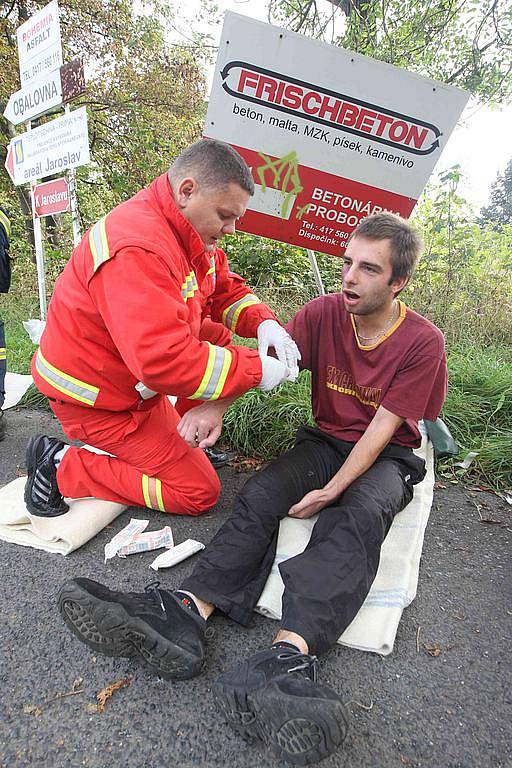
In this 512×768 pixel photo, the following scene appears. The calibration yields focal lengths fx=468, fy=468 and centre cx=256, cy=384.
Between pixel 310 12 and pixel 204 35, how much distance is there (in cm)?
303

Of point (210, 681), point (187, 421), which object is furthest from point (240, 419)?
point (210, 681)

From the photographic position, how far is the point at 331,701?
44.0 inches

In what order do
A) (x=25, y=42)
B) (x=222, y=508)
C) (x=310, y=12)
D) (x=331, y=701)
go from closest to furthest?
(x=331, y=701) → (x=222, y=508) → (x=25, y=42) → (x=310, y=12)

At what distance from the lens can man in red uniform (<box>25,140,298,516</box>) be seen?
5.57 ft

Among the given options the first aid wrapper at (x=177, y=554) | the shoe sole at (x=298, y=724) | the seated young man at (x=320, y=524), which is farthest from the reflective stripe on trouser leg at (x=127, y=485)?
the shoe sole at (x=298, y=724)

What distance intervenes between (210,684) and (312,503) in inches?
31.8

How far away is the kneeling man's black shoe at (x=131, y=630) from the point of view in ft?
4.47

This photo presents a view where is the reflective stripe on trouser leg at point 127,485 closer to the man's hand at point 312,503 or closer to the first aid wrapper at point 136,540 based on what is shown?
the first aid wrapper at point 136,540

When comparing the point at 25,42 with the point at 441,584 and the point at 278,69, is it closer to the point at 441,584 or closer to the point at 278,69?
the point at 278,69

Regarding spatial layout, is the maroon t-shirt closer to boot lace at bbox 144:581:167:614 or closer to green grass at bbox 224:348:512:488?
green grass at bbox 224:348:512:488

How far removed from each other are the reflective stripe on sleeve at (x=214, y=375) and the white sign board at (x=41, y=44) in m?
3.44

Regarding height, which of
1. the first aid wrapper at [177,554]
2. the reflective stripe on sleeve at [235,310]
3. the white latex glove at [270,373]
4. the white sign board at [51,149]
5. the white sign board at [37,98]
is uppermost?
the white sign board at [37,98]

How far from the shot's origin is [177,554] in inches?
77.5

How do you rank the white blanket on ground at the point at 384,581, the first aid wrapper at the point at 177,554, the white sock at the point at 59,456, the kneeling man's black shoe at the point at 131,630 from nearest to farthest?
1. the kneeling man's black shoe at the point at 131,630
2. the white blanket on ground at the point at 384,581
3. the first aid wrapper at the point at 177,554
4. the white sock at the point at 59,456
